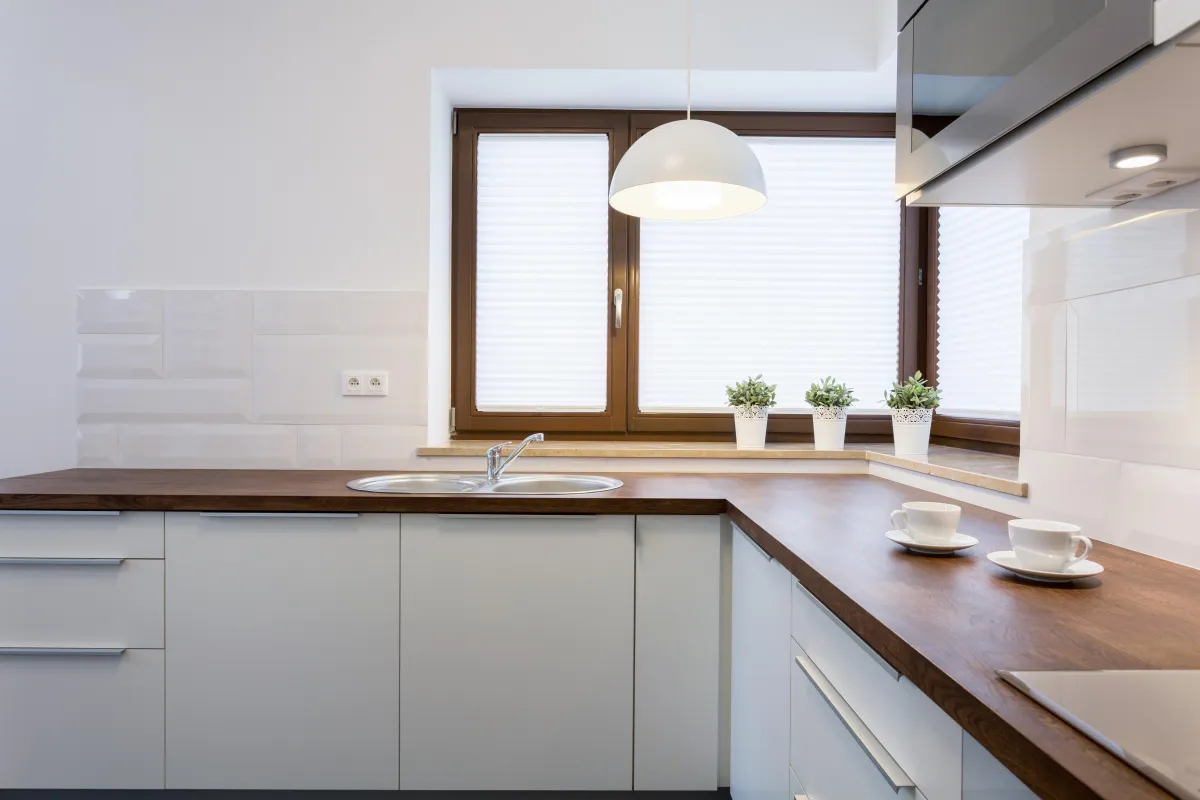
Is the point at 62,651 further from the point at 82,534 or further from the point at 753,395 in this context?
the point at 753,395

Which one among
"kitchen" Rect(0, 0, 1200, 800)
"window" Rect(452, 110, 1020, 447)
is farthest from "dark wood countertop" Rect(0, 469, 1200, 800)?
"window" Rect(452, 110, 1020, 447)

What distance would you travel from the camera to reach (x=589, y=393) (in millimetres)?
2754

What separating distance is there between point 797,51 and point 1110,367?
1560 millimetres

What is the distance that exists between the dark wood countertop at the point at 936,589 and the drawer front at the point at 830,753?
0.15 metres

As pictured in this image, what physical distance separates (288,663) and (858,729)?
4.72 ft

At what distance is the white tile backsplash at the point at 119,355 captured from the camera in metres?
2.44

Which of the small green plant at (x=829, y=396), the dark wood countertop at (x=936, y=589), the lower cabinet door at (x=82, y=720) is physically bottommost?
the lower cabinet door at (x=82, y=720)

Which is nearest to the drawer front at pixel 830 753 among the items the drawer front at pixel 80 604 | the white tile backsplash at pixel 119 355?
the drawer front at pixel 80 604

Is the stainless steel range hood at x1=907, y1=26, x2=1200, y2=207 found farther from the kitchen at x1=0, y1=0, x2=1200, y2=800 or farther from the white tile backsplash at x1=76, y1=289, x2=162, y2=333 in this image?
the white tile backsplash at x1=76, y1=289, x2=162, y2=333

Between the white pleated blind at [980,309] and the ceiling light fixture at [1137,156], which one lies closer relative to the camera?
the ceiling light fixture at [1137,156]

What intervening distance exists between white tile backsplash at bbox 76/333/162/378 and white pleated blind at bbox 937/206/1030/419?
2610 mm

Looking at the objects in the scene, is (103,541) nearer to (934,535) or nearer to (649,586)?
(649,586)

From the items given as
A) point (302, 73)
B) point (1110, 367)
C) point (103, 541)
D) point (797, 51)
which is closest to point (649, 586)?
point (1110, 367)

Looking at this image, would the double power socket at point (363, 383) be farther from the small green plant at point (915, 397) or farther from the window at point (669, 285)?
A: the small green plant at point (915, 397)
